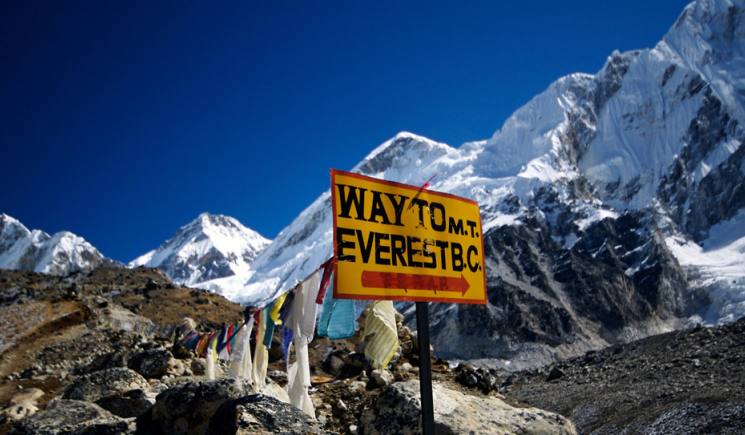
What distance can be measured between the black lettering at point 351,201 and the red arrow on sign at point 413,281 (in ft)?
1.76

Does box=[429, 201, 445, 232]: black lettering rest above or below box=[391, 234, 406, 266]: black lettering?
above

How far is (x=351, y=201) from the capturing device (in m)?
5.32

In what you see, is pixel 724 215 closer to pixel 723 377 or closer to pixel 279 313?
pixel 723 377

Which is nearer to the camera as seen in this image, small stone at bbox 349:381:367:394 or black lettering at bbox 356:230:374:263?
black lettering at bbox 356:230:374:263

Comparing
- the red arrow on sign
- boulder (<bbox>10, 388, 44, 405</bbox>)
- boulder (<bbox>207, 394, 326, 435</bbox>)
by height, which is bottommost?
boulder (<bbox>207, 394, 326, 435</bbox>)

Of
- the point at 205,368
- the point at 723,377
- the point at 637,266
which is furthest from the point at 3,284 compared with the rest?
the point at 637,266

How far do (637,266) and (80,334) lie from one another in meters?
186

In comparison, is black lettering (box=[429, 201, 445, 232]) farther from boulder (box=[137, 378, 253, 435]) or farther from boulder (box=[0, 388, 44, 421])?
boulder (box=[0, 388, 44, 421])

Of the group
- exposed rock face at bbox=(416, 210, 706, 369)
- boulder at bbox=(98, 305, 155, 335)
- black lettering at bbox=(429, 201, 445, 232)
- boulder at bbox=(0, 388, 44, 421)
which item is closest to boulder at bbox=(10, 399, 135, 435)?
black lettering at bbox=(429, 201, 445, 232)

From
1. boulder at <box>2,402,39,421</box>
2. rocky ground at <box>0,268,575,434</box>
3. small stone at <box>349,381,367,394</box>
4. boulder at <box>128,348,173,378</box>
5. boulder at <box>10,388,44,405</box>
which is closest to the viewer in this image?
rocky ground at <box>0,268,575,434</box>

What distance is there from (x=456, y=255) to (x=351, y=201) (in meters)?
1.29

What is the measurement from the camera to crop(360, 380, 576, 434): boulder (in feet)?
26.9

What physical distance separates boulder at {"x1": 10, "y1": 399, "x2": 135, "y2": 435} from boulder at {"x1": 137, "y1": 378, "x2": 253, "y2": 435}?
279 mm

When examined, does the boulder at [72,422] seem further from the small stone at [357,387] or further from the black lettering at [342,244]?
the small stone at [357,387]
